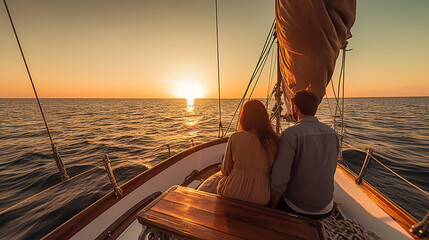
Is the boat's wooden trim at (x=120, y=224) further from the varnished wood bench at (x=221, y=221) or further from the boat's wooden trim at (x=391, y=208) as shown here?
the boat's wooden trim at (x=391, y=208)

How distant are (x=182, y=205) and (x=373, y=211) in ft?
8.35

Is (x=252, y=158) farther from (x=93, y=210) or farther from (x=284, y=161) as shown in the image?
(x=93, y=210)

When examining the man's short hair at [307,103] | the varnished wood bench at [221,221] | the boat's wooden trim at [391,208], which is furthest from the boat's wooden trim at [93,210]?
the boat's wooden trim at [391,208]

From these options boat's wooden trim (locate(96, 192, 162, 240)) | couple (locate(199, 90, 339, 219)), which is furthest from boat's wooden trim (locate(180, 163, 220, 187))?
couple (locate(199, 90, 339, 219))

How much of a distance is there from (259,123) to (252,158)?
36cm

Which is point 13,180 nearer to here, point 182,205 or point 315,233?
point 182,205

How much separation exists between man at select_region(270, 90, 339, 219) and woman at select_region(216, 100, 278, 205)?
3.7 inches

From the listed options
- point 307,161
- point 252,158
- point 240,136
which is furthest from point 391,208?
point 240,136

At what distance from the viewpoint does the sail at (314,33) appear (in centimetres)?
232

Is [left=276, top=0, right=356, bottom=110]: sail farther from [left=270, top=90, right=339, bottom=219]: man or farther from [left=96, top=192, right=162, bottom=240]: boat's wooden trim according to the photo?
[left=96, top=192, right=162, bottom=240]: boat's wooden trim

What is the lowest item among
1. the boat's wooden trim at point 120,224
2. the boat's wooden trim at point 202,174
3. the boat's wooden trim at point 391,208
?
the boat's wooden trim at point 202,174

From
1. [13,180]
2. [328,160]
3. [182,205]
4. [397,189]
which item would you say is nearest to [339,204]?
[328,160]

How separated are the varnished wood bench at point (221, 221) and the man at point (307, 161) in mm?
325

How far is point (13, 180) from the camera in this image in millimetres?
6914
